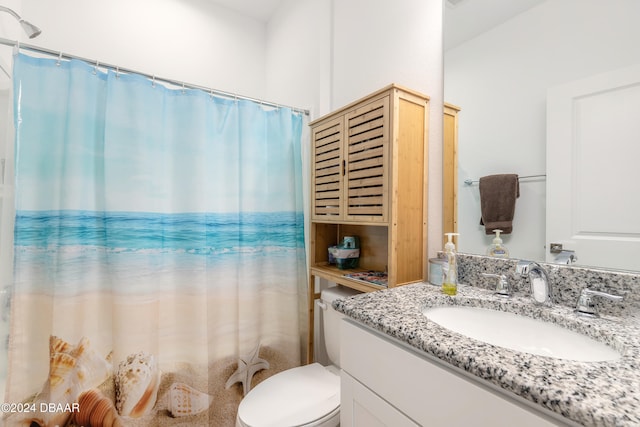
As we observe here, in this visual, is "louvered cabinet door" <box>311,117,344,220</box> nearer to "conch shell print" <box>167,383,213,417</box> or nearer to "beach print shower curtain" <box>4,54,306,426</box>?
"beach print shower curtain" <box>4,54,306,426</box>

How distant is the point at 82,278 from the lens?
1250 millimetres

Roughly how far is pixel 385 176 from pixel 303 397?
3.18 ft

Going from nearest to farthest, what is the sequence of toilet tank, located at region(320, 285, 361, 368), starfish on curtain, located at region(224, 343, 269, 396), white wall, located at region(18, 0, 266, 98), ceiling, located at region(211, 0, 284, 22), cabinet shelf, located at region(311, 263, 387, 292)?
cabinet shelf, located at region(311, 263, 387, 292), toilet tank, located at region(320, 285, 361, 368), starfish on curtain, located at region(224, 343, 269, 396), white wall, located at region(18, 0, 266, 98), ceiling, located at region(211, 0, 284, 22)

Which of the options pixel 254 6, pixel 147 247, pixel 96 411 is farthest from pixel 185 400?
pixel 254 6

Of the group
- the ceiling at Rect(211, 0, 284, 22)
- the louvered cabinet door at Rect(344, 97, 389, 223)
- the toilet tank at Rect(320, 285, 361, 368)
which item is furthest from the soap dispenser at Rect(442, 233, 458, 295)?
the ceiling at Rect(211, 0, 284, 22)

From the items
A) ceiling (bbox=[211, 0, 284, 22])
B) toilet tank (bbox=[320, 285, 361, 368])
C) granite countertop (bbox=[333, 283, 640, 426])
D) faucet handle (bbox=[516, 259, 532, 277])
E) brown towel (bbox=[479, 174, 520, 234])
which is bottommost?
toilet tank (bbox=[320, 285, 361, 368])

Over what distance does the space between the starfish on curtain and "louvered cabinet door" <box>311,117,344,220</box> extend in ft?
2.88

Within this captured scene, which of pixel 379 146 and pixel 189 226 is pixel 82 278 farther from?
pixel 379 146

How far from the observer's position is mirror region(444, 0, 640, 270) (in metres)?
0.78

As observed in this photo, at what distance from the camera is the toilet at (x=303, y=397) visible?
1.02m

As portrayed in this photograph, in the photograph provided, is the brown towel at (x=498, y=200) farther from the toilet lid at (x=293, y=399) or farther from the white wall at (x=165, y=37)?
the white wall at (x=165, y=37)

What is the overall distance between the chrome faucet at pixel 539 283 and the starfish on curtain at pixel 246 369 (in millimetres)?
1389

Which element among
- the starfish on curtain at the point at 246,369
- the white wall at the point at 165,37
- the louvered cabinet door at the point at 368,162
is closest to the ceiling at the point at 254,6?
the white wall at the point at 165,37

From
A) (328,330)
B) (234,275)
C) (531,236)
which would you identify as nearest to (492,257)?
(531,236)
